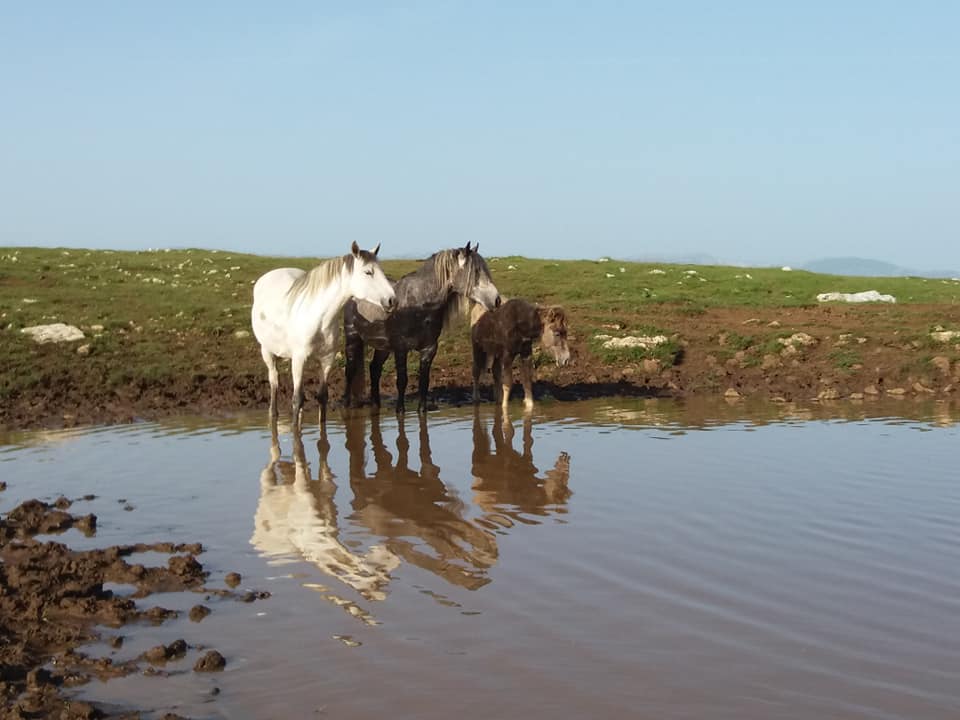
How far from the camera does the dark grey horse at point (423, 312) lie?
17.5 m

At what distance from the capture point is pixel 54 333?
2302cm

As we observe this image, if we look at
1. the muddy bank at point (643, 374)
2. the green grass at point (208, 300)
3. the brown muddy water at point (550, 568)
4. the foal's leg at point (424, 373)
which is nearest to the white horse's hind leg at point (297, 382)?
the brown muddy water at point (550, 568)

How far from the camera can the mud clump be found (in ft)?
18.0

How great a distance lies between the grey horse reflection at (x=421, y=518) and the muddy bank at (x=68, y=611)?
1.55 meters

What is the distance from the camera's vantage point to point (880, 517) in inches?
365

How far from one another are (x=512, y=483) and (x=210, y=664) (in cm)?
612

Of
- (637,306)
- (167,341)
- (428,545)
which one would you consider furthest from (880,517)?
(637,306)

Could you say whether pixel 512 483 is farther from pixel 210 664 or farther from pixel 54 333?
pixel 54 333

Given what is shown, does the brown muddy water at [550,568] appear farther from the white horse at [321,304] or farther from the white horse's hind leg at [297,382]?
the white horse at [321,304]

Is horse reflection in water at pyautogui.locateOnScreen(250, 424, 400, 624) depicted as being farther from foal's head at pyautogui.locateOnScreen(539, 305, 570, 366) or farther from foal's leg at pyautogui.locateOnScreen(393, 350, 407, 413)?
foal's head at pyautogui.locateOnScreen(539, 305, 570, 366)

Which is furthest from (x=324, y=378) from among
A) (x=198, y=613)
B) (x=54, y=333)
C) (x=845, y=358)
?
(x=845, y=358)

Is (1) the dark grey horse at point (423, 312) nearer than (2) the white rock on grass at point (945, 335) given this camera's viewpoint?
Yes

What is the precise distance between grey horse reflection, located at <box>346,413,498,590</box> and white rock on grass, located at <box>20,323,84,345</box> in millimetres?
11742

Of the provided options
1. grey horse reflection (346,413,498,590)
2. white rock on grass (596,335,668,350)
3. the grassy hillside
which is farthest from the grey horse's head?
white rock on grass (596,335,668,350)
